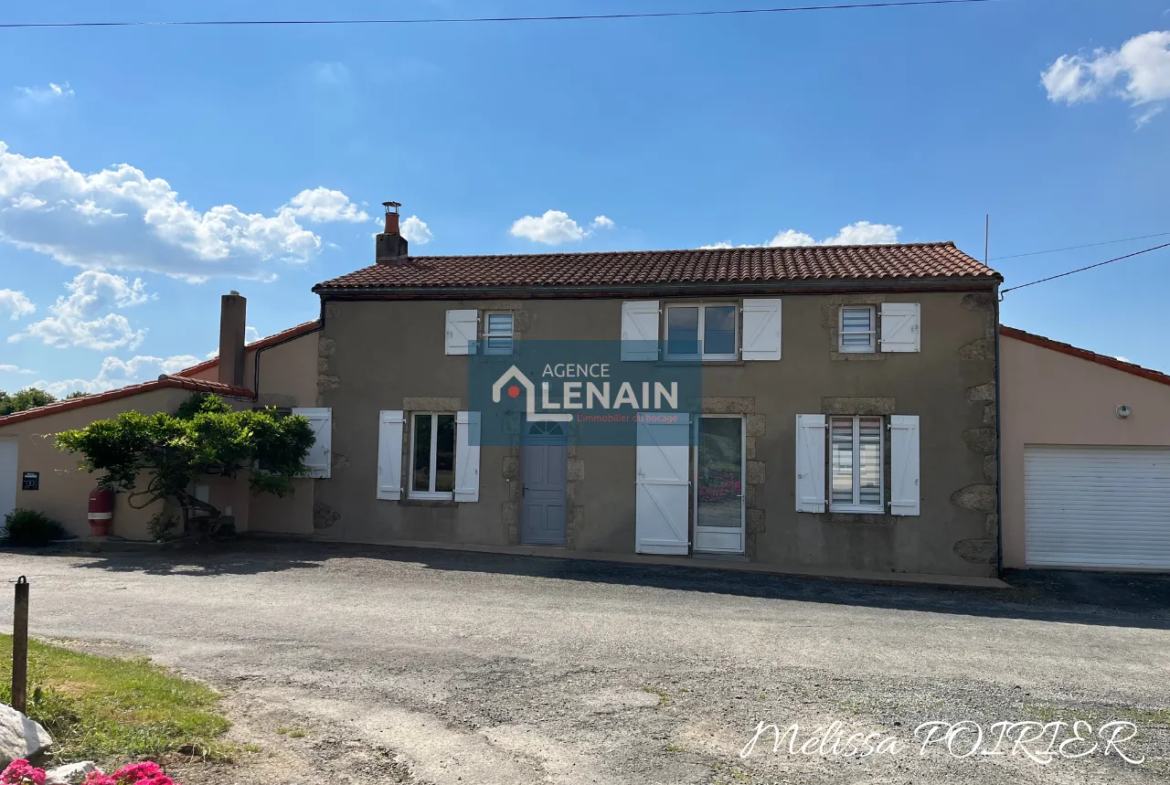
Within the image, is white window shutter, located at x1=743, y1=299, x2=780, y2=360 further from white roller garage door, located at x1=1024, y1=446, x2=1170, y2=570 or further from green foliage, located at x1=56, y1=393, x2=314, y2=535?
green foliage, located at x1=56, y1=393, x2=314, y2=535

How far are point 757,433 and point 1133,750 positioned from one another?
6.89m

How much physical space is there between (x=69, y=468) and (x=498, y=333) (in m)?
6.67

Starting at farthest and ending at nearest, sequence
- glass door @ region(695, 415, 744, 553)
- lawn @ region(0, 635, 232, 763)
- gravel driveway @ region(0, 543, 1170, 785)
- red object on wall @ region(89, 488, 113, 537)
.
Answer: glass door @ region(695, 415, 744, 553), red object on wall @ region(89, 488, 113, 537), gravel driveway @ region(0, 543, 1170, 785), lawn @ region(0, 635, 232, 763)

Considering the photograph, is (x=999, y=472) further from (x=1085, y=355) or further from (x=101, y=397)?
(x=101, y=397)

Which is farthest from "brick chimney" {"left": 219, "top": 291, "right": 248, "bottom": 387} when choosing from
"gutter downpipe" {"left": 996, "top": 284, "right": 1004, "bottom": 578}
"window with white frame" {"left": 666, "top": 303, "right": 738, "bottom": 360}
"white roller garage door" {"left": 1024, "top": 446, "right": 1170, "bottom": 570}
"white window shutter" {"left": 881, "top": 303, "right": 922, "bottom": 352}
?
"white roller garage door" {"left": 1024, "top": 446, "right": 1170, "bottom": 570}

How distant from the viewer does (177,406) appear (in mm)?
11391

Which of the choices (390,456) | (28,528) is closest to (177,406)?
(28,528)

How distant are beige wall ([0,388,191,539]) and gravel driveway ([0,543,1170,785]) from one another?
1.51 metres

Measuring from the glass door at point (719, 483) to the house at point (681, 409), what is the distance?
0.09ft

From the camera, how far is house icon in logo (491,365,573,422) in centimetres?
1147

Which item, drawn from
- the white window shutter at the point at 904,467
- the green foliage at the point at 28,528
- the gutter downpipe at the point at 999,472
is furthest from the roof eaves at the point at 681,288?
the green foliage at the point at 28,528

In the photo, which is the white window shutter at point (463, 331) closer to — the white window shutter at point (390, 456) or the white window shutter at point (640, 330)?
the white window shutter at point (390, 456)

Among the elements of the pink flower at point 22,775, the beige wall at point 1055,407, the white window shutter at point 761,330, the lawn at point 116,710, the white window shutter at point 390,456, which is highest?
the white window shutter at point 761,330

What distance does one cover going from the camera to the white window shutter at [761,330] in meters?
10.9
